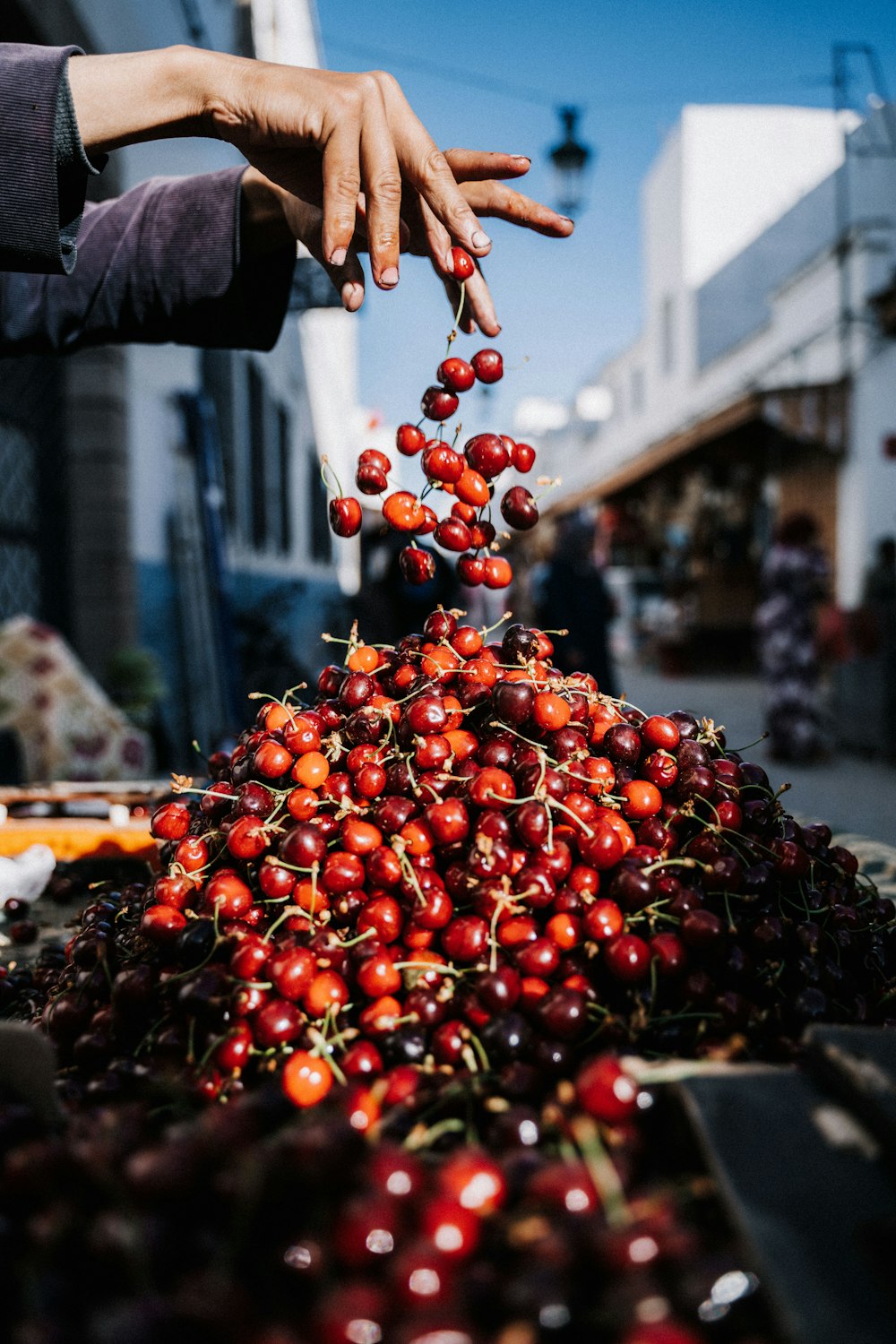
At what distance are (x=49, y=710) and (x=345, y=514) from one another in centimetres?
340

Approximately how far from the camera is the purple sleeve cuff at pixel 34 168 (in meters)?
1.27

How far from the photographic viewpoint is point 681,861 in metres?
1.11

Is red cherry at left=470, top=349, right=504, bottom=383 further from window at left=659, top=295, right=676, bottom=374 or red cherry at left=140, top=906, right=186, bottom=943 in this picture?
window at left=659, top=295, right=676, bottom=374

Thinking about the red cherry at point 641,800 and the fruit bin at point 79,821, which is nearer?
the red cherry at point 641,800

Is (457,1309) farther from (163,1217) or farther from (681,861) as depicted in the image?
(681,861)

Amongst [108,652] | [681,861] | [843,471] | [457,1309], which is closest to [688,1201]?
[457,1309]

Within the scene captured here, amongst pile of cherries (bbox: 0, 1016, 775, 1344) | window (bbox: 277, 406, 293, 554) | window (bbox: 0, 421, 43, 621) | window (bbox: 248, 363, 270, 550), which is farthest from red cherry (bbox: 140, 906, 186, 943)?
window (bbox: 277, 406, 293, 554)

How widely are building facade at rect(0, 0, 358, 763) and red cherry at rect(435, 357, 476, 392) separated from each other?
2.65m

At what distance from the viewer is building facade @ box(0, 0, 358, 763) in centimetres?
545

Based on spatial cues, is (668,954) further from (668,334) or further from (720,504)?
(668,334)

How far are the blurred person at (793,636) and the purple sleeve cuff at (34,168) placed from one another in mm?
6664

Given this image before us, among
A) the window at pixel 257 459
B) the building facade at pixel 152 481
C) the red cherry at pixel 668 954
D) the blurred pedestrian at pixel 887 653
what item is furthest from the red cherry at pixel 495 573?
the window at pixel 257 459

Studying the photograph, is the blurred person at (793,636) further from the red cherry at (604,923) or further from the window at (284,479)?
the window at (284,479)

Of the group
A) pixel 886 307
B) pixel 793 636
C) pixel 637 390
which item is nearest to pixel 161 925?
pixel 793 636
